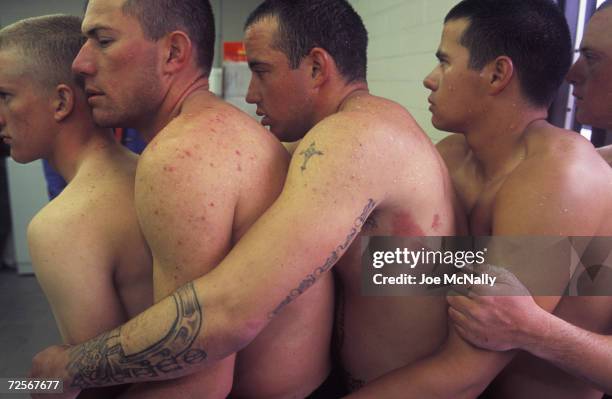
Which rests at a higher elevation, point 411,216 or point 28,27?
point 28,27

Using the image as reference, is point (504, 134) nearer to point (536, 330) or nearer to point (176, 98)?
point (536, 330)

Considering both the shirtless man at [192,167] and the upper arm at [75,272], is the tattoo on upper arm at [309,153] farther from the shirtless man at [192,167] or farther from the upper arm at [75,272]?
the upper arm at [75,272]

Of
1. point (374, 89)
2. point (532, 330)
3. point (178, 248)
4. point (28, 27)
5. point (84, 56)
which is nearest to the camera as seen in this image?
point (178, 248)

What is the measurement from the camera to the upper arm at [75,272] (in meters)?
0.93

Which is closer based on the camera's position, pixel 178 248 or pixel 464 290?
pixel 178 248

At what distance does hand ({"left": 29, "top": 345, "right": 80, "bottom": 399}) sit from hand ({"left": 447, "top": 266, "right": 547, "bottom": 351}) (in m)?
0.77

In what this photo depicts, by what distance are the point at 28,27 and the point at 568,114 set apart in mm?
1814

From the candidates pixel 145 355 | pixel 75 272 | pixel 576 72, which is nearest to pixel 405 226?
pixel 145 355

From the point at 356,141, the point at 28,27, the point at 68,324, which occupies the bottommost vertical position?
the point at 68,324

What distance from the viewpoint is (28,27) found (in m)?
1.14

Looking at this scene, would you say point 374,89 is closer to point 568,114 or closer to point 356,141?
point 568,114

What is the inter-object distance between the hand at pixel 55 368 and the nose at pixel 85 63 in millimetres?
581

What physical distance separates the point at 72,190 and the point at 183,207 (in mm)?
366

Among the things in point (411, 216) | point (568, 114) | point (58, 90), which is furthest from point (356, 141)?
point (568, 114)
